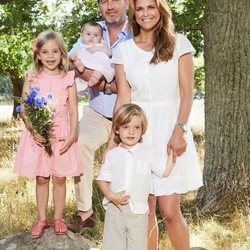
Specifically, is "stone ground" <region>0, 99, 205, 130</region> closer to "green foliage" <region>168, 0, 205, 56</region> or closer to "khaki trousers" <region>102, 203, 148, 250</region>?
"green foliage" <region>168, 0, 205, 56</region>

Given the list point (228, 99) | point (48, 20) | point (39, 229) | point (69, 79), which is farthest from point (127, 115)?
point (48, 20)

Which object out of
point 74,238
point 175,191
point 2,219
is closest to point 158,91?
point 175,191

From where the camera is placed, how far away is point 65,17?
15.7 m

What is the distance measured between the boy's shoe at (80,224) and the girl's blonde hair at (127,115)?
141cm

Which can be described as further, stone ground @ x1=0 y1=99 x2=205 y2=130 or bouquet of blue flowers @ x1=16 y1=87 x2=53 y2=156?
stone ground @ x1=0 y1=99 x2=205 y2=130

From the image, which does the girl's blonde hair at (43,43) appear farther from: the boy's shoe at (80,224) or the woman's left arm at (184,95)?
the boy's shoe at (80,224)

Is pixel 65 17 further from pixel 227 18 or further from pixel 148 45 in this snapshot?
pixel 148 45

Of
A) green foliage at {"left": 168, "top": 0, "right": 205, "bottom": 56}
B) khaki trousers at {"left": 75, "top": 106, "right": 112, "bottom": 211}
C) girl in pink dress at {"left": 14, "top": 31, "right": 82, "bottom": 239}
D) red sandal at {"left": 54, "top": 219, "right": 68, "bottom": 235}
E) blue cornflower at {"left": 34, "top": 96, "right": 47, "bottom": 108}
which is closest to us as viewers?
blue cornflower at {"left": 34, "top": 96, "right": 47, "bottom": 108}

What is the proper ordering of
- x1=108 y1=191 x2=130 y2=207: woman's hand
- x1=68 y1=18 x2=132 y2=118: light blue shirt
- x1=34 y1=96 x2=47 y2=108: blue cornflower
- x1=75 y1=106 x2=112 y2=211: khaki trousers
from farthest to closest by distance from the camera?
x1=68 y1=18 x2=132 y2=118: light blue shirt < x1=75 y1=106 x2=112 y2=211: khaki trousers < x1=34 y1=96 x2=47 y2=108: blue cornflower < x1=108 y1=191 x2=130 y2=207: woman's hand

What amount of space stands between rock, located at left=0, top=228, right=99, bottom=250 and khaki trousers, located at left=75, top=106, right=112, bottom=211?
41cm

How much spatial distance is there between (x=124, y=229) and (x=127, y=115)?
31.6 inches

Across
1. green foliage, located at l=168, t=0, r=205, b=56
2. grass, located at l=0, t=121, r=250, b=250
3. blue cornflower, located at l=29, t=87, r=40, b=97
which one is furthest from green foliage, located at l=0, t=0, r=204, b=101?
blue cornflower, located at l=29, t=87, r=40, b=97

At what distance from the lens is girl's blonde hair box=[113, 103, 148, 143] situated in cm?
365

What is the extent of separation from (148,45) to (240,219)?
7.47ft
